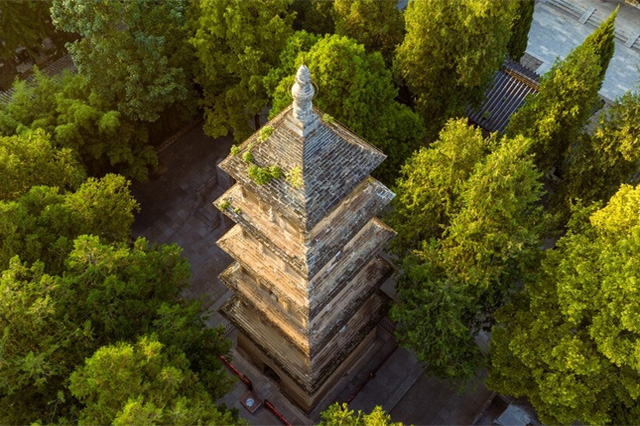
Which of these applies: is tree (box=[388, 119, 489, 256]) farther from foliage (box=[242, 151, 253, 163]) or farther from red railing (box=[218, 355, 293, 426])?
red railing (box=[218, 355, 293, 426])

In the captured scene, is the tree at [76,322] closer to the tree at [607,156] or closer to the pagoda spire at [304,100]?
the pagoda spire at [304,100]

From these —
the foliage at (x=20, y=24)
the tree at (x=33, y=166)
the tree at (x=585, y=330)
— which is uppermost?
the tree at (x=585, y=330)

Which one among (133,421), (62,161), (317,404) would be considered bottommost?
(317,404)

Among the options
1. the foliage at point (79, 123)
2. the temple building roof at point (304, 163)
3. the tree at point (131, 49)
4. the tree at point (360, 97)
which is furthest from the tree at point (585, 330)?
the foliage at point (79, 123)

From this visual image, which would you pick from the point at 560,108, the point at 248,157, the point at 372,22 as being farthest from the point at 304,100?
the point at 372,22

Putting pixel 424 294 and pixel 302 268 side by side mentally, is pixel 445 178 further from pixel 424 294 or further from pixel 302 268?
pixel 302 268

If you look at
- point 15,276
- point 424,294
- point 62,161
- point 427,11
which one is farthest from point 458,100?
point 15,276

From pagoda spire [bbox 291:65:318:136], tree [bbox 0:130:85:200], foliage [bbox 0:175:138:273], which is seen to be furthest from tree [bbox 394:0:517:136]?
tree [bbox 0:130:85:200]
